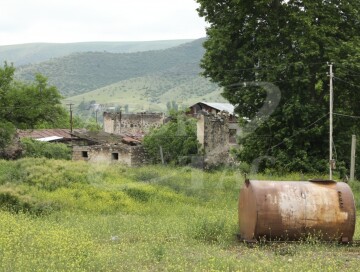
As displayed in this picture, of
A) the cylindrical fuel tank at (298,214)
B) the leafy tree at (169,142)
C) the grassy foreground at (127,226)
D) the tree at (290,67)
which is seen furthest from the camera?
the leafy tree at (169,142)

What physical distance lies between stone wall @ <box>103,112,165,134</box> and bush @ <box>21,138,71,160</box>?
19956 millimetres

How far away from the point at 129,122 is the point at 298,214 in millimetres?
54007

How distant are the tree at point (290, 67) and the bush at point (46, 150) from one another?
68.7 feet

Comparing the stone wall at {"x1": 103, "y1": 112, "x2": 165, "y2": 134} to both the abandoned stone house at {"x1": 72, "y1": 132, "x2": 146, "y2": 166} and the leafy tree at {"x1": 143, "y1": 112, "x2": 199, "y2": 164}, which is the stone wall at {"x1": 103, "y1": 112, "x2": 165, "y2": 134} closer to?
the leafy tree at {"x1": 143, "y1": 112, "x2": 199, "y2": 164}

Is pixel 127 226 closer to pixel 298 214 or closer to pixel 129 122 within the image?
pixel 298 214

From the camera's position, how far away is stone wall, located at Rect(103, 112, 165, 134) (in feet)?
216

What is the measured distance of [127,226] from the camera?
16.0 meters

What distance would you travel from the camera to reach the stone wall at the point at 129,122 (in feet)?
216

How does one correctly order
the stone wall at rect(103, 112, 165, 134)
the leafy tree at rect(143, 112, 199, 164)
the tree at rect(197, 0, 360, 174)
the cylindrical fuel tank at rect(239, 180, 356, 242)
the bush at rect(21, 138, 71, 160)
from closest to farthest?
the cylindrical fuel tank at rect(239, 180, 356, 242)
the tree at rect(197, 0, 360, 174)
the leafy tree at rect(143, 112, 199, 164)
the bush at rect(21, 138, 71, 160)
the stone wall at rect(103, 112, 165, 134)

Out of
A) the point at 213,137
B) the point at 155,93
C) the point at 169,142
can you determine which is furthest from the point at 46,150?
the point at 155,93

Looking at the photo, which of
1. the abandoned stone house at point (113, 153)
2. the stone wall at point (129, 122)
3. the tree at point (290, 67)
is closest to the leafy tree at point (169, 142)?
the abandoned stone house at point (113, 153)

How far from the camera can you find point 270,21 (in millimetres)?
26406

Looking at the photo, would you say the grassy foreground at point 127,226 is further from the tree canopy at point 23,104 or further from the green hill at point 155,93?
the green hill at point 155,93

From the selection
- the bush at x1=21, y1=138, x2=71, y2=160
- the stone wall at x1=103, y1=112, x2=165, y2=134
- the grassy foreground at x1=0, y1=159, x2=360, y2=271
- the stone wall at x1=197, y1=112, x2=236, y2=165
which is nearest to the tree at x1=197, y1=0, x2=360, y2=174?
the grassy foreground at x1=0, y1=159, x2=360, y2=271
